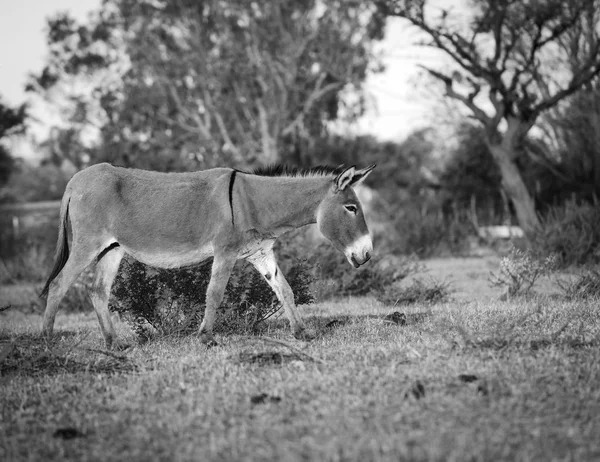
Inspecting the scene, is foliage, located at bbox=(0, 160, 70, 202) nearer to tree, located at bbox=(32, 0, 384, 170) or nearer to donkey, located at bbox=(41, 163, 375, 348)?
tree, located at bbox=(32, 0, 384, 170)

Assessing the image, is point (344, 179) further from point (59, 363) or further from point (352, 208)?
point (59, 363)

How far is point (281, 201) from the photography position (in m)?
6.97

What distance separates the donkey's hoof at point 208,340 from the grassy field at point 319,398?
0.06 m

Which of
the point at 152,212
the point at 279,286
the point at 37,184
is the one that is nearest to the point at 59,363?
the point at 152,212

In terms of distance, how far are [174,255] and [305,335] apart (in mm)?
1502

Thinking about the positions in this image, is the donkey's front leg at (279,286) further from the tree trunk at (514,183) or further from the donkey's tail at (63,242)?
the tree trunk at (514,183)

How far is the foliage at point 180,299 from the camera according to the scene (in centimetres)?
→ 764

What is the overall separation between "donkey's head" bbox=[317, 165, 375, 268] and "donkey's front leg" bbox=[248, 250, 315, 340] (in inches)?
26.8

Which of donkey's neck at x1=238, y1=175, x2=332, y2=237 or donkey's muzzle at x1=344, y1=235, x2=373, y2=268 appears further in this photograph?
donkey's neck at x1=238, y1=175, x2=332, y2=237

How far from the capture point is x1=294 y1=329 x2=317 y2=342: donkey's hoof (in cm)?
683

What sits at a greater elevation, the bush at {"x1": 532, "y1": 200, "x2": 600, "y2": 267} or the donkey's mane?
the donkey's mane

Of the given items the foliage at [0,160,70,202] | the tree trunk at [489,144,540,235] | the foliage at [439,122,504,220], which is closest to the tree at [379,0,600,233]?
the tree trunk at [489,144,540,235]

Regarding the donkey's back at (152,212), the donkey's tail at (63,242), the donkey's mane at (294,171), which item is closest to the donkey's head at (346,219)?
the donkey's mane at (294,171)

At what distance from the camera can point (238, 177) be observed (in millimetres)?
7086
